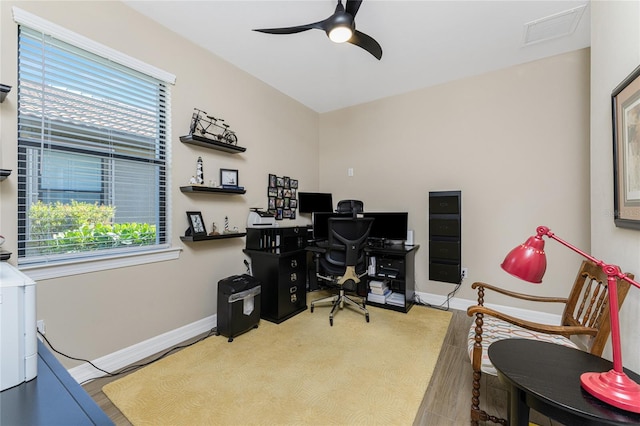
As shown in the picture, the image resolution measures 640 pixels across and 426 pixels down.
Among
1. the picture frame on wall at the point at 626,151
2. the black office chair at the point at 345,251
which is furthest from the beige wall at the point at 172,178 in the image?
the picture frame on wall at the point at 626,151

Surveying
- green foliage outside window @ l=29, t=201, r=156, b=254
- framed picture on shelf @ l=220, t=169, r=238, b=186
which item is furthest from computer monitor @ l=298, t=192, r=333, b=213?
green foliage outside window @ l=29, t=201, r=156, b=254

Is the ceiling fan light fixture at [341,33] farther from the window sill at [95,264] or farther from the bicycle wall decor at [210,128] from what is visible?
the window sill at [95,264]

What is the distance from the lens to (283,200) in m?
3.65

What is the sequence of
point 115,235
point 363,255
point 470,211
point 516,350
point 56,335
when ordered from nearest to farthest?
point 516,350 < point 56,335 < point 115,235 < point 363,255 < point 470,211

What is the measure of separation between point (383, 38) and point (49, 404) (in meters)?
3.13

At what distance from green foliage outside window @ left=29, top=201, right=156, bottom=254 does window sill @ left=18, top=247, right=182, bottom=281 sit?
12cm

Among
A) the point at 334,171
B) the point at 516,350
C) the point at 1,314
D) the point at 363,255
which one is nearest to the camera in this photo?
the point at 1,314

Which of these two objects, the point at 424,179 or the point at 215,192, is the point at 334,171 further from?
the point at 215,192

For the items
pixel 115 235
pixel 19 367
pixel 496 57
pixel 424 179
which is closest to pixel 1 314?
pixel 19 367

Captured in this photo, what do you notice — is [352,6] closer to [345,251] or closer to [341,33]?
[341,33]

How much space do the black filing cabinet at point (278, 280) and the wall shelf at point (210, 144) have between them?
1.13m

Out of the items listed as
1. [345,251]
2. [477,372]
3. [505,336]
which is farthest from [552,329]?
[345,251]

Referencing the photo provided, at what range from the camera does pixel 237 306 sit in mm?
2457

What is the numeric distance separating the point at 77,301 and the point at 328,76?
3226 mm
